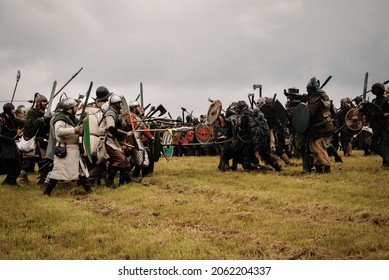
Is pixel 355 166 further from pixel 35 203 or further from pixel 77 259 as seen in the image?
pixel 77 259

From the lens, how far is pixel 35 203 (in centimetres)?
781

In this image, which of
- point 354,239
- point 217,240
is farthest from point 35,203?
point 354,239

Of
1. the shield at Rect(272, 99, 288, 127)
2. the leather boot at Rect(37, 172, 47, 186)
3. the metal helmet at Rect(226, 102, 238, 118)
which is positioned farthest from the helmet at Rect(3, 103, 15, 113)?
the shield at Rect(272, 99, 288, 127)

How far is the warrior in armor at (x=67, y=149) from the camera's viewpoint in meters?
8.30

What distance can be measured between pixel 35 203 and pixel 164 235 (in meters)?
3.34

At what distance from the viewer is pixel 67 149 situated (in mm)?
8422

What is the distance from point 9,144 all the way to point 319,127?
6.32 metres

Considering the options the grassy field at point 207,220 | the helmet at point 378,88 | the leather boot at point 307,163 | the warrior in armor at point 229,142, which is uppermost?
the helmet at point 378,88

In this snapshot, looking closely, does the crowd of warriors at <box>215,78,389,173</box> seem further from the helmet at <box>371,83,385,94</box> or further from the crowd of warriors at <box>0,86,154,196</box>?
the crowd of warriors at <box>0,86,154,196</box>

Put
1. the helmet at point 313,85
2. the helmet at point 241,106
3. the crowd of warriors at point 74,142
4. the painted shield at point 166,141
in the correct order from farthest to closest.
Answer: the painted shield at point 166,141, the helmet at point 241,106, the helmet at point 313,85, the crowd of warriors at point 74,142

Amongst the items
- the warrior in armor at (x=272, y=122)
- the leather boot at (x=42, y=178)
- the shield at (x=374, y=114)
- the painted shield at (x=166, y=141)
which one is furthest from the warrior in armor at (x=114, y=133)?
the shield at (x=374, y=114)

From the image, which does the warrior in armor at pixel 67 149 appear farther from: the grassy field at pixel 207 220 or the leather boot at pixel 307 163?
the leather boot at pixel 307 163

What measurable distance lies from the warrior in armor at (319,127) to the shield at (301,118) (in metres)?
0.11

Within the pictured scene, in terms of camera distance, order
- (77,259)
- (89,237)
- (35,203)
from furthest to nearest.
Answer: (35,203), (89,237), (77,259)
